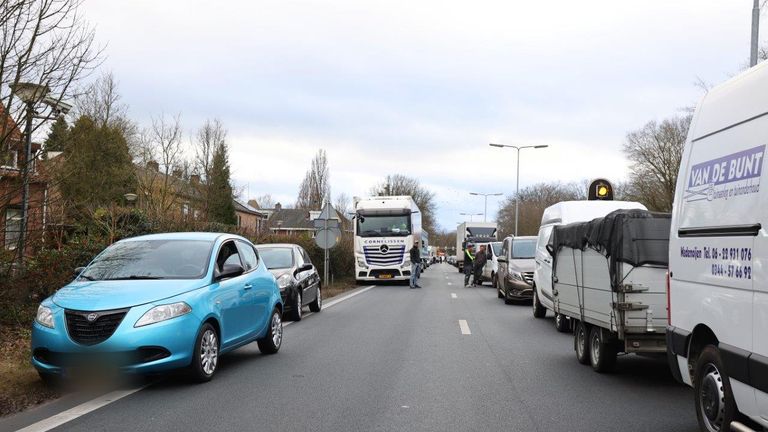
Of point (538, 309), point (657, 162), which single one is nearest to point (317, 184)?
point (657, 162)

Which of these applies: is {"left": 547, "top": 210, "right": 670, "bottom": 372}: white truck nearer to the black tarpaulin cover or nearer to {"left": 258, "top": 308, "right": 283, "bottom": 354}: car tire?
the black tarpaulin cover

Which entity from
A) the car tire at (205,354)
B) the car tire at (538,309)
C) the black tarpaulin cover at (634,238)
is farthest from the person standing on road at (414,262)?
the car tire at (205,354)

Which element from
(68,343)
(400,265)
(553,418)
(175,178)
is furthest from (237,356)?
(175,178)

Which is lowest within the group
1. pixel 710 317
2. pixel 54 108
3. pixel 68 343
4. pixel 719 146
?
pixel 68 343

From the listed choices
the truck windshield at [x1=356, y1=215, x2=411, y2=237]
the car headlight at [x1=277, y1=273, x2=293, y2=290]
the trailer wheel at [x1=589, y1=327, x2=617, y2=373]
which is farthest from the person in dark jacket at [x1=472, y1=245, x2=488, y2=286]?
the trailer wheel at [x1=589, y1=327, x2=617, y2=373]

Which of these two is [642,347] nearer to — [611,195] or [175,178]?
[611,195]

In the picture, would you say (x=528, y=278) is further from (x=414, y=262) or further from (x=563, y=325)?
(x=414, y=262)

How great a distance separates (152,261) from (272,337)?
226cm

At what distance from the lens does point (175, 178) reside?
116 feet

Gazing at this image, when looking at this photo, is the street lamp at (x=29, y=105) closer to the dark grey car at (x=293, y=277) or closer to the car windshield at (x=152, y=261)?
the car windshield at (x=152, y=261)

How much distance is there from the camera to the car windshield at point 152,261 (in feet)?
24.8

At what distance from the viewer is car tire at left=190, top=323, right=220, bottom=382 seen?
7.00 meters

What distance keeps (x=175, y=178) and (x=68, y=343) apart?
99.1 feet

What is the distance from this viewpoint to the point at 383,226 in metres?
28.8
